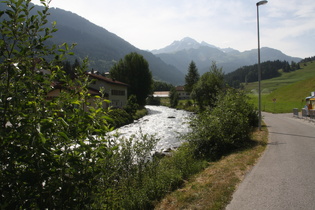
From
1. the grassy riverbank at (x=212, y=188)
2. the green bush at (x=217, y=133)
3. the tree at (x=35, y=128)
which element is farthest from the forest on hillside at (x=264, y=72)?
the tree at (x=35, y=128)

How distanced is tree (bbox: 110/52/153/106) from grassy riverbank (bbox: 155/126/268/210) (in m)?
54.7

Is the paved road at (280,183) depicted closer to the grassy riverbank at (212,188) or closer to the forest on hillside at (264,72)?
the grassy riverbank at (212,188)

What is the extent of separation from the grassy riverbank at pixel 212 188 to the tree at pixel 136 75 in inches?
2156

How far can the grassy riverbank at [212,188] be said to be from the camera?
591 centimetres

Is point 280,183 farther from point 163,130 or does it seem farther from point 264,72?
point 264,72

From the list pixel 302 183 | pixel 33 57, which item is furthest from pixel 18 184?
pixel 302 183

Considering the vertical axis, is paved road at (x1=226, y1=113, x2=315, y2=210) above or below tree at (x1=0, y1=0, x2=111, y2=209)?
below

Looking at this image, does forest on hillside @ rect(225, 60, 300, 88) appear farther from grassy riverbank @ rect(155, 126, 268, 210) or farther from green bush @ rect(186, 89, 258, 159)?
grassy riverbank @ rect(155, 126, 268, 210)

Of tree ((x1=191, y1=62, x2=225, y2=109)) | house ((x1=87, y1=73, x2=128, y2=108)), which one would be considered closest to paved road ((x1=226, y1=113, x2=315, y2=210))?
tree ((x1=191, y1=62, x2=225, y2=109))

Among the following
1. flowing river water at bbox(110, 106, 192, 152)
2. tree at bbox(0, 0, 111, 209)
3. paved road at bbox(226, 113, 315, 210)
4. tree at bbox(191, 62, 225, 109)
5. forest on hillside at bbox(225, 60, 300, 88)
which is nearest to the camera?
tree at bbox(0, 0, 111, 209)

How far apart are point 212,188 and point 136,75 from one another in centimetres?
5899

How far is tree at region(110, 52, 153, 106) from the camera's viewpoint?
63500 millimetres

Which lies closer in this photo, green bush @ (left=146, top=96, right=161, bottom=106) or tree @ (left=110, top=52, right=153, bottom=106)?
tree @ (left=110, top=52, right=153, bottom=106)

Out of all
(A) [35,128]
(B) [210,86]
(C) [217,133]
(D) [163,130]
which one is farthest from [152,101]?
(A) [35,128]
